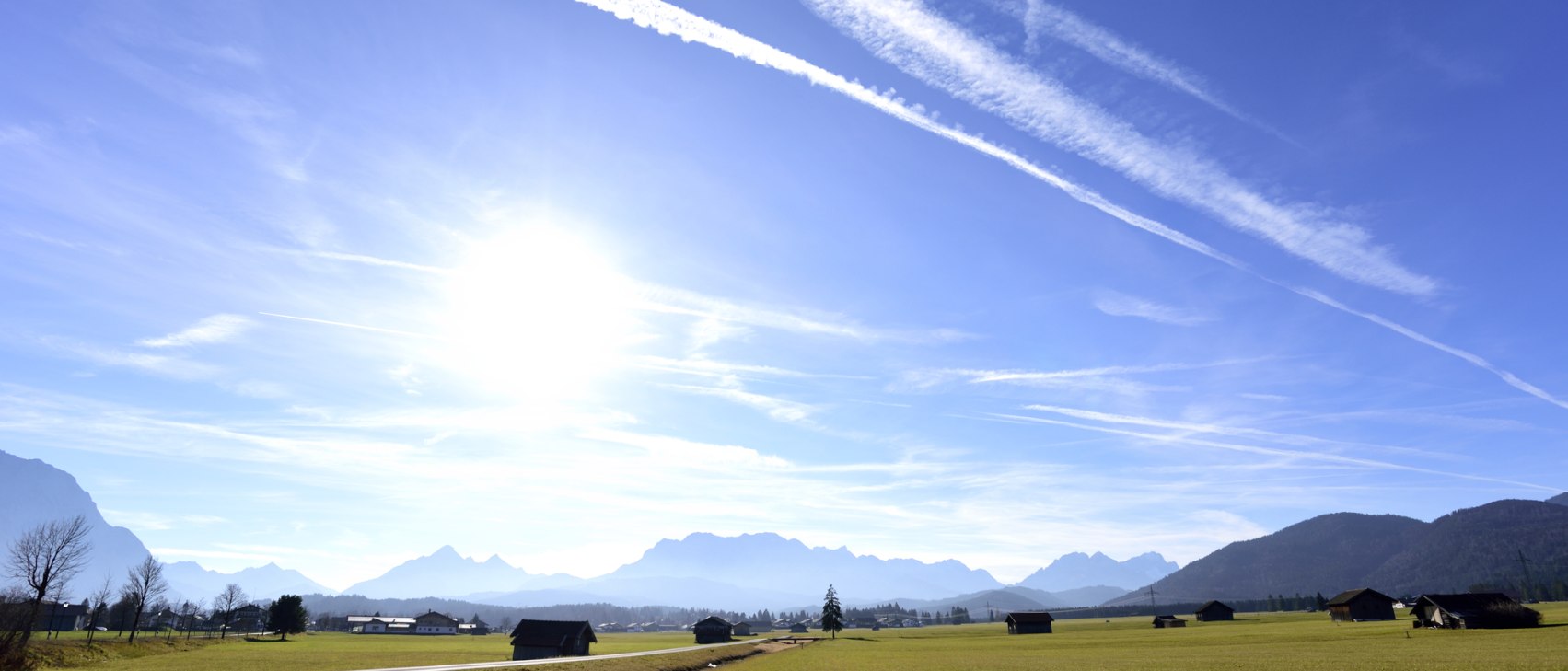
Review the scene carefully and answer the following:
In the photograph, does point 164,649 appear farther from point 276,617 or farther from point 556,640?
point 276,617

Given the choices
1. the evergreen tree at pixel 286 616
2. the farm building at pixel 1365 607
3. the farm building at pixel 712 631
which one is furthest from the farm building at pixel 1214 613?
the evergreen tree at pixel 286 616

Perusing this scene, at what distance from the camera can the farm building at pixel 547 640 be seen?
288 ft

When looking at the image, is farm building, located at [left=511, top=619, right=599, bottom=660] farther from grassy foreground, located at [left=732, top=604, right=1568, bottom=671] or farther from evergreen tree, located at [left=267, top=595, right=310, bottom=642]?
evergreen tree, located at [left=267, top=595, right=310, bottom=642]

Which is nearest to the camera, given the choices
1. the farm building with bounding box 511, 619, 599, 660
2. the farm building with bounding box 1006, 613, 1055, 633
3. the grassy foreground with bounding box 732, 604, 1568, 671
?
the grassy foreground with bounding box 732, 604, 1568, 671

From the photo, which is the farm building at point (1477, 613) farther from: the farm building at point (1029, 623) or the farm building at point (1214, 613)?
Answer: the farm building at point (1214, 613)

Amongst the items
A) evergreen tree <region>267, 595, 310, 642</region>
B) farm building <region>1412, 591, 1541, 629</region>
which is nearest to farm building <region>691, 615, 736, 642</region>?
evergreen tree <region>267, 595, 310, 642</region>

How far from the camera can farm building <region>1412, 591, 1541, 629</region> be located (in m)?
79.5

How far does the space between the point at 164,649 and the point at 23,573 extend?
17365 millimetres

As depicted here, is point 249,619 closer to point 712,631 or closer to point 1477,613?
point 712,631

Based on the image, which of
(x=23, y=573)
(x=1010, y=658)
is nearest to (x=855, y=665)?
(x=1010, y=658)

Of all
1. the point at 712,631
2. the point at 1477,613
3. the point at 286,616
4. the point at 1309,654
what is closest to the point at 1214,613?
the point at 1477,613

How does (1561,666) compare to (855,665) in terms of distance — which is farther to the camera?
(855,665)

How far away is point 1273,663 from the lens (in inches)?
1806

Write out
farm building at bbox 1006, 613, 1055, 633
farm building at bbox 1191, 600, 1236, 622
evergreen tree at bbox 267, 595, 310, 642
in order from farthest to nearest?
farm building at bbox 1191, 600, 1236, 622
farm building at bbox 1006, 613, 1055, 633
evergreen tree at bbox 267, 595, 310, 642
